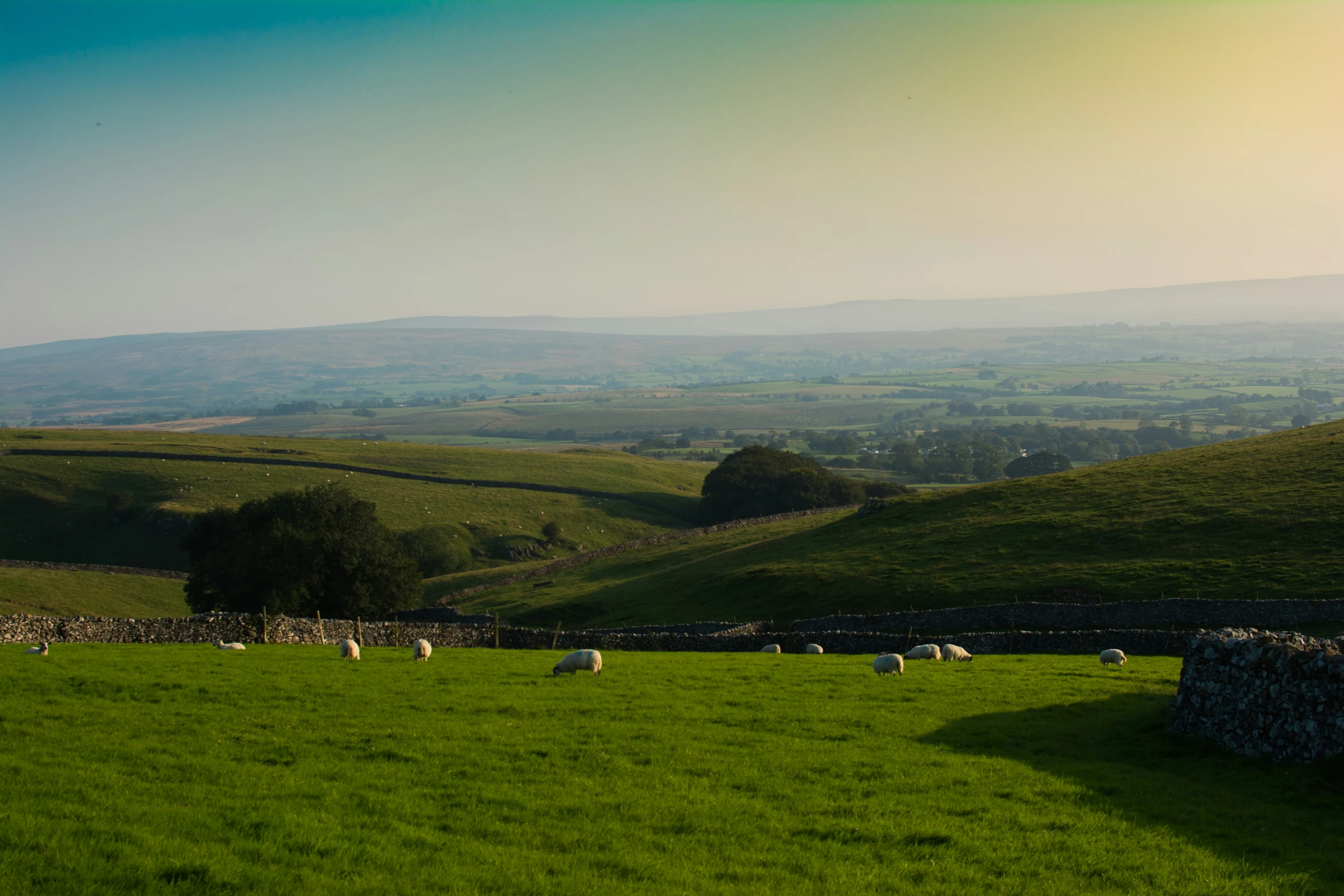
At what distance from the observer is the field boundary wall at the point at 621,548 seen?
210ft

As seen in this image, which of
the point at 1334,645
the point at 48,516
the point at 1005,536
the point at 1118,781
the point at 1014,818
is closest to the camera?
the point at 1014,818

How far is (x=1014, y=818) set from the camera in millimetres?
12781

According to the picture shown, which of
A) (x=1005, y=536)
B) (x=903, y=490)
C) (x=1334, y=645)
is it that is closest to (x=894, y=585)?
(x=1005, y=536)

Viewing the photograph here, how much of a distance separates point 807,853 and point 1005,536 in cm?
3895

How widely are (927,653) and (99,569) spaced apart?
200 ft

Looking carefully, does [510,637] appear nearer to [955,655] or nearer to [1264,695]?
[955,655]

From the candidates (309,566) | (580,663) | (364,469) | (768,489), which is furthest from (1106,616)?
(364,469)

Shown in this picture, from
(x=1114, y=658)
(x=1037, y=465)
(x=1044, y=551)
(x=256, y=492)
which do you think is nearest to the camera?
(x=1114, y=658)

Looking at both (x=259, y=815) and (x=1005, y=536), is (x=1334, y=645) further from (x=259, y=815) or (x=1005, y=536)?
(x=1005, y=536)

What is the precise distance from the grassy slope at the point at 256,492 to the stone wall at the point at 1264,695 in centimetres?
7102

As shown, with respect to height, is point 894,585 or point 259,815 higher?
point 259,815

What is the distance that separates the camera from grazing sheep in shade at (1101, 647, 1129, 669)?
25328 millimetres

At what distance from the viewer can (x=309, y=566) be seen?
4819 cm

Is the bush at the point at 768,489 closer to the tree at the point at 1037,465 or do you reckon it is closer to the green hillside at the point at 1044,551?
the green hillside at the point at 1044,551
